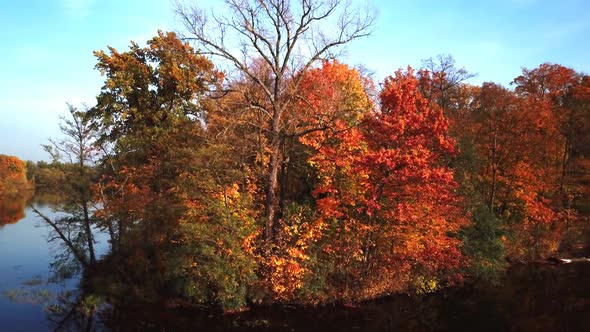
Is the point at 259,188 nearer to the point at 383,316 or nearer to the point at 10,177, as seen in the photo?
the point at 383,316

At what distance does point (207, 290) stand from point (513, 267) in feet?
74.9

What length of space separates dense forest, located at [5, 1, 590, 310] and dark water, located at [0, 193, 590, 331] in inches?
38.4

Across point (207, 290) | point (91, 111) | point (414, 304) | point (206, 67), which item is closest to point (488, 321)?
point (414, 304)

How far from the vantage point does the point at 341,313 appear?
18.7 metres

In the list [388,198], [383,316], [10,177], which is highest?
[10,177]

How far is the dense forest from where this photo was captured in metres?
18.4

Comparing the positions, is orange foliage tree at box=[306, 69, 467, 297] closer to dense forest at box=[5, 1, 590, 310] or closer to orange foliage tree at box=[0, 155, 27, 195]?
dense forest at box=[5, 1, 590, 310]

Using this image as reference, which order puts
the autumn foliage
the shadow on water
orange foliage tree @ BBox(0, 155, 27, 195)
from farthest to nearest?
orange foliage tree @ BBox(0, 155, 27, 195)
the autumn foliage
the shadow on water

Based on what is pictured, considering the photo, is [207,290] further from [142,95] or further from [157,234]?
[142,95]

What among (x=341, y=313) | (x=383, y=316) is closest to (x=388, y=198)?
(x=383, y=316)

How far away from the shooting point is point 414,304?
20.7 meters

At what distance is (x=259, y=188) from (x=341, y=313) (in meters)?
8.12

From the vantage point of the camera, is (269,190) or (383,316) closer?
(383,316)

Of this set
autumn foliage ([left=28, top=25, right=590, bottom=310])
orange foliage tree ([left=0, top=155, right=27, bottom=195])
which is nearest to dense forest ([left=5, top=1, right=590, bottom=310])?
autumn foliage ([left=28, top=25, right=590, bottom=310])
